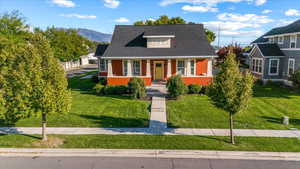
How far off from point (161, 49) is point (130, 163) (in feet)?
49.2

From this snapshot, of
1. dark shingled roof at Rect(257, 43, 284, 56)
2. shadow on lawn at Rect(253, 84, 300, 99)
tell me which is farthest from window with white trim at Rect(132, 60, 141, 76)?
dark shingled roof at Rect(257, 43, 284, 56)

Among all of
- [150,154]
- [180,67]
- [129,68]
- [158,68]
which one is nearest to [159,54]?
[158,68]

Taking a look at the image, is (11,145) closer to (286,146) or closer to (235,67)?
(235,67)

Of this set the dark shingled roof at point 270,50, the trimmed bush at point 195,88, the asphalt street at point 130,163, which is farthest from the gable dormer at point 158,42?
the asphalt street at point 130,163

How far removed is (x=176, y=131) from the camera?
9672 mm

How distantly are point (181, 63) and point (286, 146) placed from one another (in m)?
13.8

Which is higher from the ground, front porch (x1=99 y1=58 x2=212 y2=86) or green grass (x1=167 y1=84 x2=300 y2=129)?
front porch (x1=99 y1=58 x2=212 y2=86)

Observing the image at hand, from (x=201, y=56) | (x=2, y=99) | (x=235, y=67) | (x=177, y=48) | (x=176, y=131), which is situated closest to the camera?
(x=2, y=99)

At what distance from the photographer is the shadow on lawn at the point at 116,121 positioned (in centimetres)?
1050

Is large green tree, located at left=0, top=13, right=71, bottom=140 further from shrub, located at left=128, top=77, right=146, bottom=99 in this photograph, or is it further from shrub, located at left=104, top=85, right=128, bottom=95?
shrub, located at left=104, top=85, right=128, bottom=95

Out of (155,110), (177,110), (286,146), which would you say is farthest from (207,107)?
(286,146)

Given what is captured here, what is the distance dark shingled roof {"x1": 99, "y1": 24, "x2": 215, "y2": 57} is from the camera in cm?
1955

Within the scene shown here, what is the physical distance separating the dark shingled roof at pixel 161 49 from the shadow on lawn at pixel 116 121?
29.8 feet

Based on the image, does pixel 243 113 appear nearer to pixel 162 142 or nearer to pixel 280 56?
pixel 162 142
